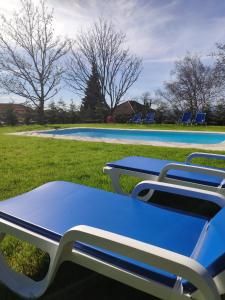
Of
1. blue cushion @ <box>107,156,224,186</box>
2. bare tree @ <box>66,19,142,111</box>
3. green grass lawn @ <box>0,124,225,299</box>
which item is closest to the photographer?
green grass lawn @ <box>0,124,225,299</box>

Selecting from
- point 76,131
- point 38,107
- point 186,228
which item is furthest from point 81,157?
point 38,107

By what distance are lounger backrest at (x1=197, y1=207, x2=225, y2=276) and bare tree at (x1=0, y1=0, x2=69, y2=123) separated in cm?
1824

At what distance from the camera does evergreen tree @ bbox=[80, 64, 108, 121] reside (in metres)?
21.7

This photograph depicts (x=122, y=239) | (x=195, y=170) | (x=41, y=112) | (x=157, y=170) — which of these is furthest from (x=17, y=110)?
(x=122, y=239)

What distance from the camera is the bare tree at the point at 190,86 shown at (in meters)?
19.6

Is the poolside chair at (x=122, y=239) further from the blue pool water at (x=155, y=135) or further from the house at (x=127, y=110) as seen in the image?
the house at (x=127, y=110)

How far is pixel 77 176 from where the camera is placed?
4.18m

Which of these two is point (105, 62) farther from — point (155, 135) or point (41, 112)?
point (155, 135)

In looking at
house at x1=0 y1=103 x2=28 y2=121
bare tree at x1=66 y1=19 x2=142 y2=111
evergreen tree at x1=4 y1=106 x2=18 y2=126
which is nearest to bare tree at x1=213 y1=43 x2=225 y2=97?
bare tree at x1=66 y1=19 x2=142 y2=111

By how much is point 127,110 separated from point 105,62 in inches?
158

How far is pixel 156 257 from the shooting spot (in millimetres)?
1091

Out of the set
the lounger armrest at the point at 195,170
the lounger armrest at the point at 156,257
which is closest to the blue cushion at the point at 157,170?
the lounger armrest at the point at 195,170

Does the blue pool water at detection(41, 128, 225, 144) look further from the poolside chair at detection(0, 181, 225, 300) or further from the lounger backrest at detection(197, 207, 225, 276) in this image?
the lounger backrest at detection(197, 207, 225, 276)

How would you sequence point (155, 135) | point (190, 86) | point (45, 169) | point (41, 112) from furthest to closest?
1. point (190, 86)
2. point (41, 112)
3. point (155, 135)
4. point (45, 169)
